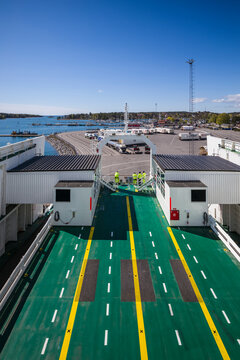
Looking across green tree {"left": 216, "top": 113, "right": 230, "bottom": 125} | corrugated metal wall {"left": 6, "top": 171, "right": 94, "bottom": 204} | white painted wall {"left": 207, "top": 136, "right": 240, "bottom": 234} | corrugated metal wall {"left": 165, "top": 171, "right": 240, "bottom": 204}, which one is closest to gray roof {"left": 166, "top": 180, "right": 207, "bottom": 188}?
corrugated metal wall {"left": 165, "top": 171, "right": 240, "bottom": 204}

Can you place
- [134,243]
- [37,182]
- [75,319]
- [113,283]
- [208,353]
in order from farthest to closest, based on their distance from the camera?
[37,182] → [134,243] → [113,283] → [75,319] → [208,353]

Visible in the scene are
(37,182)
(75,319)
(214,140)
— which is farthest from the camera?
(214,140)

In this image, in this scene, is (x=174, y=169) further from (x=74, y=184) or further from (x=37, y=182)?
(x=37, y=182)

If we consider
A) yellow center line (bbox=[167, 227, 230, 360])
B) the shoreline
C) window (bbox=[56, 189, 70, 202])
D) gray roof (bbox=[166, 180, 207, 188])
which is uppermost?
the shoreline

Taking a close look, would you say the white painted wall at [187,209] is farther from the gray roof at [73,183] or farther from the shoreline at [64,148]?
the shoreline at [64,148]

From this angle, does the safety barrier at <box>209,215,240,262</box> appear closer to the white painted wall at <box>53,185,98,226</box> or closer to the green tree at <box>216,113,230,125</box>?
the white painted wall at <box>53,185,98,226</box>

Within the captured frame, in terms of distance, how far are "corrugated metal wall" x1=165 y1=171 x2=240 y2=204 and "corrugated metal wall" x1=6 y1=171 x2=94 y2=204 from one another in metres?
7.59

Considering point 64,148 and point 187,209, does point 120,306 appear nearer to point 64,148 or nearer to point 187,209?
point 187,209

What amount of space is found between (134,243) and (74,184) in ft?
21.0

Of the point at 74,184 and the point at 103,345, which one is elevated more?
the point at 74,184

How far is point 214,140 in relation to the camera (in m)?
28.5

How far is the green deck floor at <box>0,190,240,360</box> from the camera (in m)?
7.14

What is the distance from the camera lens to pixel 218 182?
60.7ft

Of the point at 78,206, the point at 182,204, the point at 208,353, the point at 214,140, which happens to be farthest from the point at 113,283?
the point at 214,140
